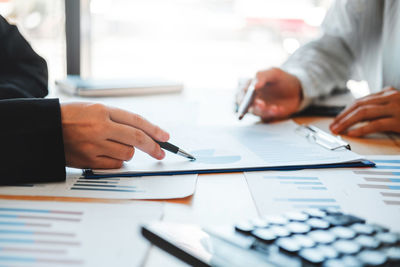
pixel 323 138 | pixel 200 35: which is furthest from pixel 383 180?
pixel 200 35

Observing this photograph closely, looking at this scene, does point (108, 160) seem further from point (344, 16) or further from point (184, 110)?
point (344, 16)

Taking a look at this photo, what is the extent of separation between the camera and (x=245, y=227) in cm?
37

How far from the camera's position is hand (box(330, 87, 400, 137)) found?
0.86 metres

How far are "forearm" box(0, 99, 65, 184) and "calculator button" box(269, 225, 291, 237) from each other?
333 mm

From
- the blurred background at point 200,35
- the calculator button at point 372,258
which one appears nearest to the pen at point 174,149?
the calculator button at point 372,258

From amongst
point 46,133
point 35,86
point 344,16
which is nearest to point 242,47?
point 344,16

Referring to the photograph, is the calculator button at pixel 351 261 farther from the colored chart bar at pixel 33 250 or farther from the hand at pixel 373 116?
the hand at pixel 373 116

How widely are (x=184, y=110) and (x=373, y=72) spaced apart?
2.22 ft

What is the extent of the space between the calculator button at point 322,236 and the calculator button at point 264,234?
35 mm

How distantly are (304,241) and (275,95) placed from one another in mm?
748

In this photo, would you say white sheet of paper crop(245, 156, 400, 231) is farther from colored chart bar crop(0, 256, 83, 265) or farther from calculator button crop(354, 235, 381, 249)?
colored chart bar crop(0, 256, 83, 265)

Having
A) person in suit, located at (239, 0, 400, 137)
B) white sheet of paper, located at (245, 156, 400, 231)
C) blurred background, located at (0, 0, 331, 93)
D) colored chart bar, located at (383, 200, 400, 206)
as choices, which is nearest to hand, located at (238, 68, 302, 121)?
person in suit, located at (239, 0, 400, 137)

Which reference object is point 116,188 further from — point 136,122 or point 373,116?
point 373,116

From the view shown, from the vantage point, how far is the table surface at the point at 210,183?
1.53 ft
